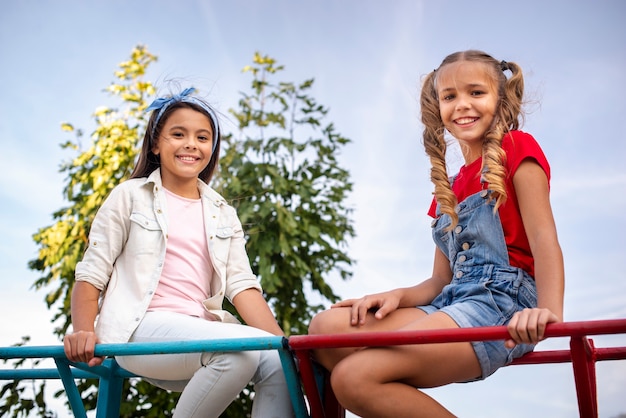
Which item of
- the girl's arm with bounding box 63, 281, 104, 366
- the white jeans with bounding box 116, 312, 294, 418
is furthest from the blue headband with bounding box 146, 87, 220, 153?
the white jeans with bounding box 116, 312, 294, 418

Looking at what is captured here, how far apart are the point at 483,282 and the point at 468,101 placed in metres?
0.54

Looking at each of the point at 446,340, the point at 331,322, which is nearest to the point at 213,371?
the point at 331,322

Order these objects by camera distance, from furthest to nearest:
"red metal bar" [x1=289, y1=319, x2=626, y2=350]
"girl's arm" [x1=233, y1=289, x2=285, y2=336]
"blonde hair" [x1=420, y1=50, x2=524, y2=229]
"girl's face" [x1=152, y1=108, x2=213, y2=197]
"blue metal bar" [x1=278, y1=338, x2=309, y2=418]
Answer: "girl's face" [x1=152, y1=108, x2=213, y2=197] → "girl's arm" [x1=233, y1=289, x2=285, y2=336] → "blonde hair" [x1=420, y1=50, x2=524, y2=229] → "blue metal bar" [x1=278, y1=338, x2=309, y2=418] → "red metal bar" [x1=289, y1=319, x2=626, y2=350]

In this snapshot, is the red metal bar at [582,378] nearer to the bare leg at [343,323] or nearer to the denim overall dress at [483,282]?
the denim overall dress at [483,282]

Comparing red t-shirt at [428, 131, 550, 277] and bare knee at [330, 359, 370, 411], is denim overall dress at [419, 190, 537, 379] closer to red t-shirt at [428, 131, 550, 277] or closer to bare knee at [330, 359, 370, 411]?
red t-shirt at [428, 131, 550, 277]

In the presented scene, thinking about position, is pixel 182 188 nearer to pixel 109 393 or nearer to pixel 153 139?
pixel 153 139

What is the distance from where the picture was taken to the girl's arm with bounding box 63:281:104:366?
185 cm

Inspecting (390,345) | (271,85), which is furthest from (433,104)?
(271,85)

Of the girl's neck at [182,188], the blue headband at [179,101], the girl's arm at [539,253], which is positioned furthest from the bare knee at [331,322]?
the blue headband at [179,101]

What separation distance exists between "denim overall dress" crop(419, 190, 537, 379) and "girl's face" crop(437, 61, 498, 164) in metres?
0.21

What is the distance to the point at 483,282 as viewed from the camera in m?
1.87

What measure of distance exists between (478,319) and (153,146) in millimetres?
1263

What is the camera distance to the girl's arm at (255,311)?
2230 mm

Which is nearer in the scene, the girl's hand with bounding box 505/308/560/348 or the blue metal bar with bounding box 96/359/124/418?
the girl's hand with bounding box 505/308/560/348
